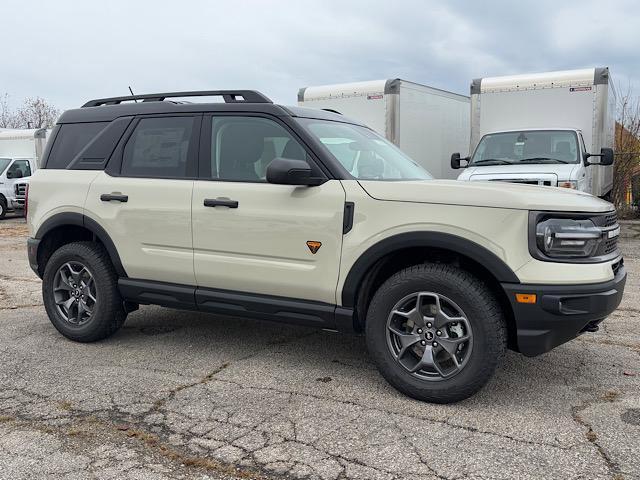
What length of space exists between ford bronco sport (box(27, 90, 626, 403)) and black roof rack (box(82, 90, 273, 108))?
0.05 feet

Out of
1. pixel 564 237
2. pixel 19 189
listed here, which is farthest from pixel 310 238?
pixel 19 189

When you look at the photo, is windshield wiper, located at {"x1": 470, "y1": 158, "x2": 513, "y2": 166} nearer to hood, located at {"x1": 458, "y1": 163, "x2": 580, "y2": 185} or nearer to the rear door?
hood, located at {"x1": 458, "y1": 163, "x2": 580, "y2": 185}

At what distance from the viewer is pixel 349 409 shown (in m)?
3.69

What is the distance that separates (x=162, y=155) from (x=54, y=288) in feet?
5.12

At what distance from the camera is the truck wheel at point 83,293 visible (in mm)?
4953

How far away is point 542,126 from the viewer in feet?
34.9

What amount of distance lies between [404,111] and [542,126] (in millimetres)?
2417

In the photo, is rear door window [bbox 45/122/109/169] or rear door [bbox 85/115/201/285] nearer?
rear door [bbox 85/115/201/285]

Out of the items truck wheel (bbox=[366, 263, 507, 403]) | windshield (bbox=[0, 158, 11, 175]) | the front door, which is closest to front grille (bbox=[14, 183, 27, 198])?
windshield (bbox=[0, 158, 11, 175])

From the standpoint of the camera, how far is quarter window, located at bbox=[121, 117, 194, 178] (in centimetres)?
467

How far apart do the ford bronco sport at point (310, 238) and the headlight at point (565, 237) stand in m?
0.01

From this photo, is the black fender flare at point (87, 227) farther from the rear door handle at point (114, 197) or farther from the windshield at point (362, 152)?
the windshield at point (362, 152)

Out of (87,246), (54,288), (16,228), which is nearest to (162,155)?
(87,246)

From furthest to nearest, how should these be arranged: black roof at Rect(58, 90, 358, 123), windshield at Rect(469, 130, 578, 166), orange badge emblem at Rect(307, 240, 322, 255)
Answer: windshield at Rect(469, 130, 578, 166) < black roof at Rect(58, 90, 358, 123) < orange badge emblem at Rect(307, 240, 322, 255)
